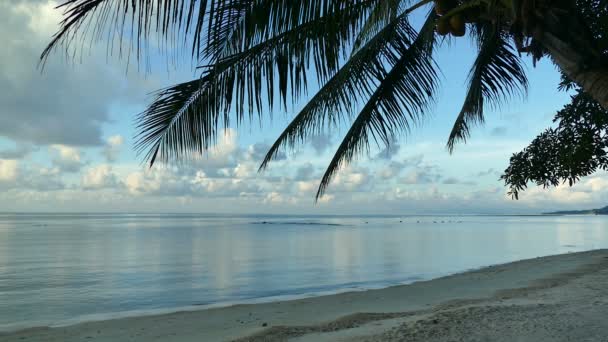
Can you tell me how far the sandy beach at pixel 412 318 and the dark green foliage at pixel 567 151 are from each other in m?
1.71

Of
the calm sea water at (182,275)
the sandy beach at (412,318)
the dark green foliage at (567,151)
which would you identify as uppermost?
the dark green foliage at (567,151)

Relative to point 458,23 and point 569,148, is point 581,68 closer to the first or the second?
point 458,23

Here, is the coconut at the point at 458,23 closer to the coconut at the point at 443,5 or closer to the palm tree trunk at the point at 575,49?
the coconut at the point at 443,5

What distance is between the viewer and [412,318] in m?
5.98

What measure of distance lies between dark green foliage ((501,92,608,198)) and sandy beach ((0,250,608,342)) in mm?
1709

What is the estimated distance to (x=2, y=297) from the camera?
1200 centimetres

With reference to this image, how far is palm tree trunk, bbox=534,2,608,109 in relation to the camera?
9.01 ft

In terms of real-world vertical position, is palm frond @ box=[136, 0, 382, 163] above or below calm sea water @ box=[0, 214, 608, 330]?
above

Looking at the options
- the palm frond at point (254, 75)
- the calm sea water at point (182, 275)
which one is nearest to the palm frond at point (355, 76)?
the palm frond at point (254, 75)

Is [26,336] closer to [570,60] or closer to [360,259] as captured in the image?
[570,60]

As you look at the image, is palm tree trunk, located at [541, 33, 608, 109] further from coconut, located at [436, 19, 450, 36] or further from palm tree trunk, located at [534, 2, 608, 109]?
coconut, located at [436, 19, 450, 36]

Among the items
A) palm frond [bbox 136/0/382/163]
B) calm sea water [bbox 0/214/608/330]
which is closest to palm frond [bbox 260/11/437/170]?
palm frond [bbox 136/0/382/163]

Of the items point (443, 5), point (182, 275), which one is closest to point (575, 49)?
point (443, 5)

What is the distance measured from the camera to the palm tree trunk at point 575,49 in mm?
2746
